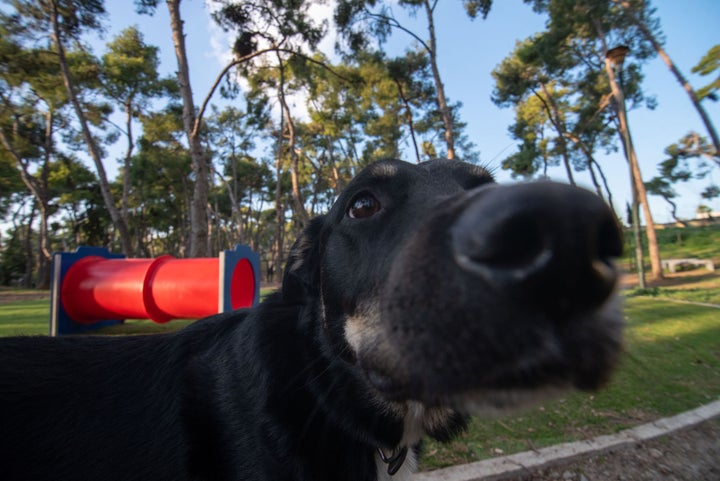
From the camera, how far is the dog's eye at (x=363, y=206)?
1928mm

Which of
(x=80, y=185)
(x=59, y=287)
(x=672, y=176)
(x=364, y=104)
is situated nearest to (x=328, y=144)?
(x=364, y=104)

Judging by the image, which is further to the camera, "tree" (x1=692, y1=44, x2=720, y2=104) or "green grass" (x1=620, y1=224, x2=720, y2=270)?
"green grass" (x1=620, y1=224, x2=720, y2=270)

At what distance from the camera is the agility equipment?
604cm

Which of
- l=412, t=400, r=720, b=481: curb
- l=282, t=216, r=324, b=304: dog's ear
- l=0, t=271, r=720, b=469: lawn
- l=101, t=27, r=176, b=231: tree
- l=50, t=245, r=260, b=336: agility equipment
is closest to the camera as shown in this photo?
l=282, t=216, r=324, b=304: dog's ear

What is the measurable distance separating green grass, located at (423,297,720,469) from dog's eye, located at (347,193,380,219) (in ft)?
4.30

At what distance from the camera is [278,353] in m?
2.02

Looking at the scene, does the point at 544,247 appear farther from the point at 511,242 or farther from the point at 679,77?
the point at 679,77

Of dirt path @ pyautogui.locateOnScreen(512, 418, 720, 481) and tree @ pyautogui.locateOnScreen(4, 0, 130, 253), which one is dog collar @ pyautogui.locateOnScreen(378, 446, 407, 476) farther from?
tree @ pyautogui.locateOnScreen(4, 0, 130, 253)

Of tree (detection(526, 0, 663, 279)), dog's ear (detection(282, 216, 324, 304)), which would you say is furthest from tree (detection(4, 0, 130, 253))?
tree (detection(526, 0, 663, 279))

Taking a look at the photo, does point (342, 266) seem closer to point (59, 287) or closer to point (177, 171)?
point (59, 287)

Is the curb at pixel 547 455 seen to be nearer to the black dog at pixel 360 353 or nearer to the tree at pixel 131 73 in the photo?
the black dog at pixel 360 353

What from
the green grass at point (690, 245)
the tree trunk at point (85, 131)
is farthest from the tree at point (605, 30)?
the tree trunk at point (85, 131)

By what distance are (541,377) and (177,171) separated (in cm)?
3695

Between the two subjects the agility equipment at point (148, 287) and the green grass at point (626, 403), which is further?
the agility equipment at point (148, 287)
